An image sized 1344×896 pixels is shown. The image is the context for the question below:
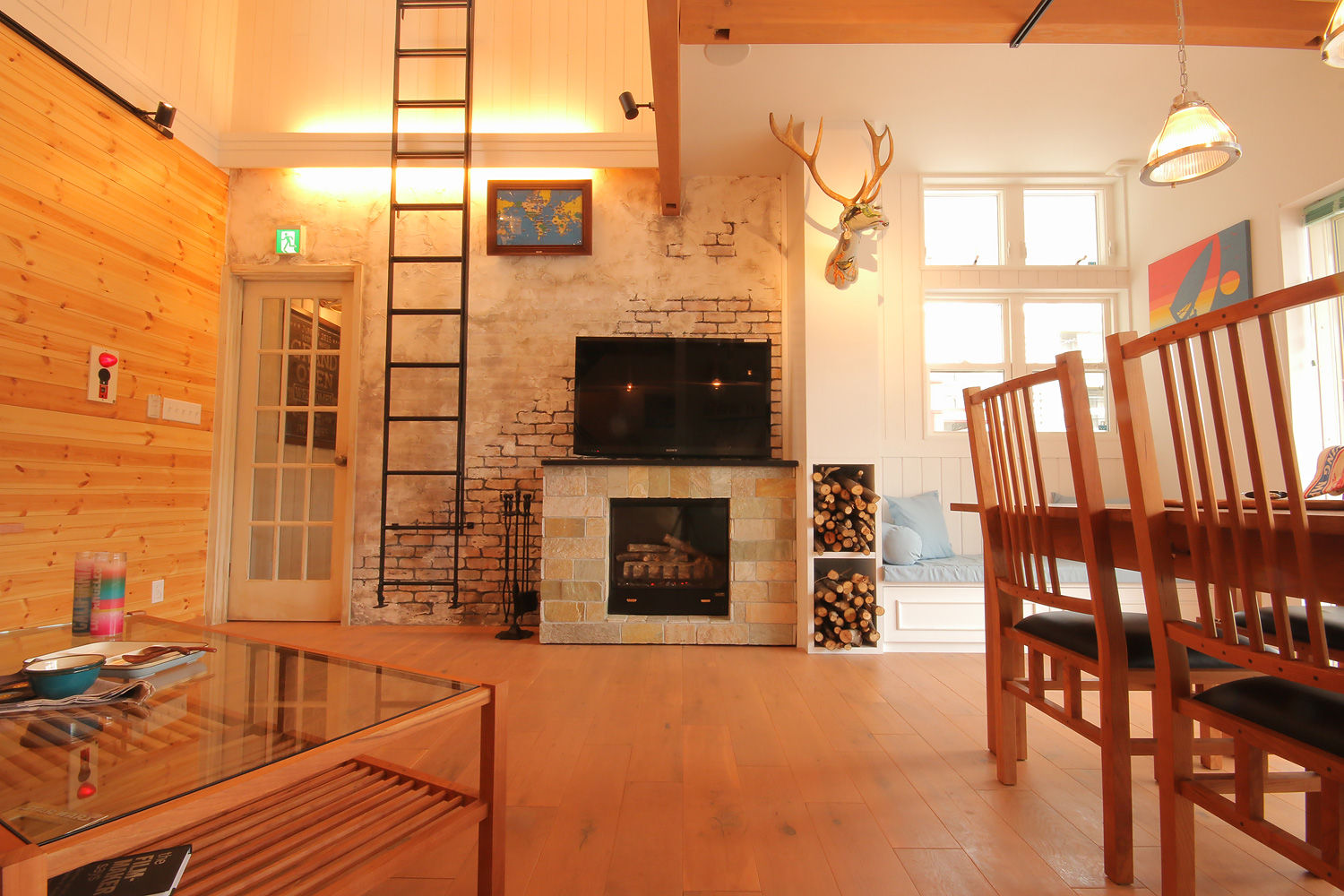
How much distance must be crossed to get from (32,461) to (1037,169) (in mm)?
5623

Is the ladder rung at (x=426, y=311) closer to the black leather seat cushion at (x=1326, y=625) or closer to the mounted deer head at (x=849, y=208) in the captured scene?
the mounted deer head at (x=849, y=208)

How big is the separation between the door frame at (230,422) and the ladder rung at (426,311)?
27 centimetres


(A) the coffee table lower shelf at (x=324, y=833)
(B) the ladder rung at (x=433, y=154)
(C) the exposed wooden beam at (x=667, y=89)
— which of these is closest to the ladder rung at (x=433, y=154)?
(B) the ladder rung at (x=433, y=154)

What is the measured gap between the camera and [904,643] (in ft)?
11.2

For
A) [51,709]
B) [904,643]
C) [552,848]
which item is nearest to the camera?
[51,709]

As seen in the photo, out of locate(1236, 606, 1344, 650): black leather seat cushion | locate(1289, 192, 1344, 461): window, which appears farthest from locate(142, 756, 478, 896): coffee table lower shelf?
locate(1289, 192, 1344, 461): window

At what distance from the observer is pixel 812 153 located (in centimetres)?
351

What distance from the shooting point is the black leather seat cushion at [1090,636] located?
1.48 metres

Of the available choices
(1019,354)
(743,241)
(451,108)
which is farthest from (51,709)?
(1019,354)

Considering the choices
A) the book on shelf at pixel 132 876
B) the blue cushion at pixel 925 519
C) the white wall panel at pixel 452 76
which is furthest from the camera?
the white wall panel at pixel 452 76

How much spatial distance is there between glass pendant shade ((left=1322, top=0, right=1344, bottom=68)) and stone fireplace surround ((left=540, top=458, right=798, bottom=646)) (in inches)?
93.0

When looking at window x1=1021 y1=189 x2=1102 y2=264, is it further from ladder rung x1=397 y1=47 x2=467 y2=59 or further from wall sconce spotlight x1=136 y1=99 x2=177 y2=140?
wall sconce spotlight x1=136 y1=99 x2=177 y2=140

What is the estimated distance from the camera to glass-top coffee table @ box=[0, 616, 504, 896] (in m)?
0.76

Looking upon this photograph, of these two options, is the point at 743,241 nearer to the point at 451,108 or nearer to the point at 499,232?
the point at 499,232
